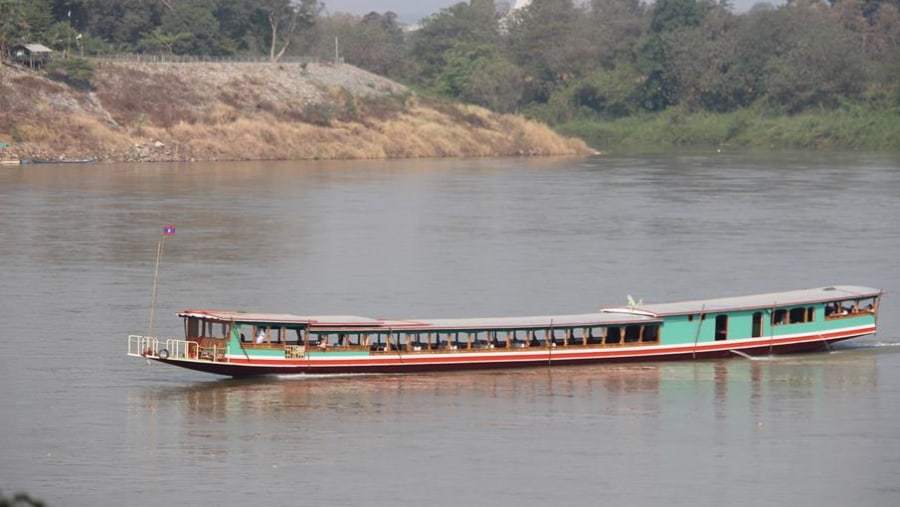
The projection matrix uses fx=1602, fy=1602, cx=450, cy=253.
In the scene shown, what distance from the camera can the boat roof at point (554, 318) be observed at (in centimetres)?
3403

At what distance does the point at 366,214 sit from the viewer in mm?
64375

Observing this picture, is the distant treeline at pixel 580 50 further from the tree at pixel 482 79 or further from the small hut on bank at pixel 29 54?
the small hut on bank at pixel 29 54

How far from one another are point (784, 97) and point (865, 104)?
6.30m

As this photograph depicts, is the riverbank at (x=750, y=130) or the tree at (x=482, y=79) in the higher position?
the tree at (x=482, y=79)

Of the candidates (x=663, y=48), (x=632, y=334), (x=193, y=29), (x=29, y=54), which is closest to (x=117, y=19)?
(x=193, y=29)

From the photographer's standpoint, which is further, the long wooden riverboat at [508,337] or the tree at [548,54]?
the tree at [548,54]

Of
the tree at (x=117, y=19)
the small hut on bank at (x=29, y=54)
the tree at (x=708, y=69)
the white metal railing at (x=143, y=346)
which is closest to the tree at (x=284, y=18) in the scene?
the tree at (x=117, y=19)

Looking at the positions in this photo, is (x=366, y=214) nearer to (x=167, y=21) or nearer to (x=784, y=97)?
(x=167, y=21)

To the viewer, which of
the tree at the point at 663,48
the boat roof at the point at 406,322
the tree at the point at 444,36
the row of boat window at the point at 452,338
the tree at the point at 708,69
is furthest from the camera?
the tree at the point at 444,36

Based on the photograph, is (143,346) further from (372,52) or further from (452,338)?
(372,52)

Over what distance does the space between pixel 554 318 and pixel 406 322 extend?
3442 millimetres

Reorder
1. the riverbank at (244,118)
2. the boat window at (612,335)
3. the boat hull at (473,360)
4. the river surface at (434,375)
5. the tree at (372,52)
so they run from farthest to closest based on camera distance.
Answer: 1. the tree at (372,52)
2. the riverbank at (244,118)
3. the boat window at (612,335)
4. the boat hull at (473,360)
5. the river surface at (434,375)

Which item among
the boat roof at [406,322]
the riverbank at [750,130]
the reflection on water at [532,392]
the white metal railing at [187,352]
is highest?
the riverbank at [750,130]

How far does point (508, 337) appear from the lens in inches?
1395
